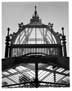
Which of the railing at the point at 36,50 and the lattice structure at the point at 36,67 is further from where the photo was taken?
the railing at the point at 36,50

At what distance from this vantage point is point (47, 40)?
463 cm

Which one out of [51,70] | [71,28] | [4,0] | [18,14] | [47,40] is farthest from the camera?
[47,40]

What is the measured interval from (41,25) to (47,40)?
2.34 ft

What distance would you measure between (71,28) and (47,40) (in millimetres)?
2999

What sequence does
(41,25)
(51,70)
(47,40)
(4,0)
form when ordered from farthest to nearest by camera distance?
(41,25)
(47,40)
(51,70)
(4,0)

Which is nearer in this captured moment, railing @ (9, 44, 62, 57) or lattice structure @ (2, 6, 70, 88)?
lattice structure @ (2, 6, 70, 88)

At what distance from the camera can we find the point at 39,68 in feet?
6.68

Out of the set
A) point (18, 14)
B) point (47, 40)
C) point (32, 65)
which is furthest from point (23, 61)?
point (47, 40)

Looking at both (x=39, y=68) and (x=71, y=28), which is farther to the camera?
(x=39, y=68)

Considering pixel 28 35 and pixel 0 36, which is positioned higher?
pixel 28 35

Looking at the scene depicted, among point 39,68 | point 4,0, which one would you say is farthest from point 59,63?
point 4,0

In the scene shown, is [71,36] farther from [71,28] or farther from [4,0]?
[4,0]

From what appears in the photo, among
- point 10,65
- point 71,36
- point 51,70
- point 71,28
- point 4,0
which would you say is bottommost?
point 51,70

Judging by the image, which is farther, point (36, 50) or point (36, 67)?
point (36, 50)
